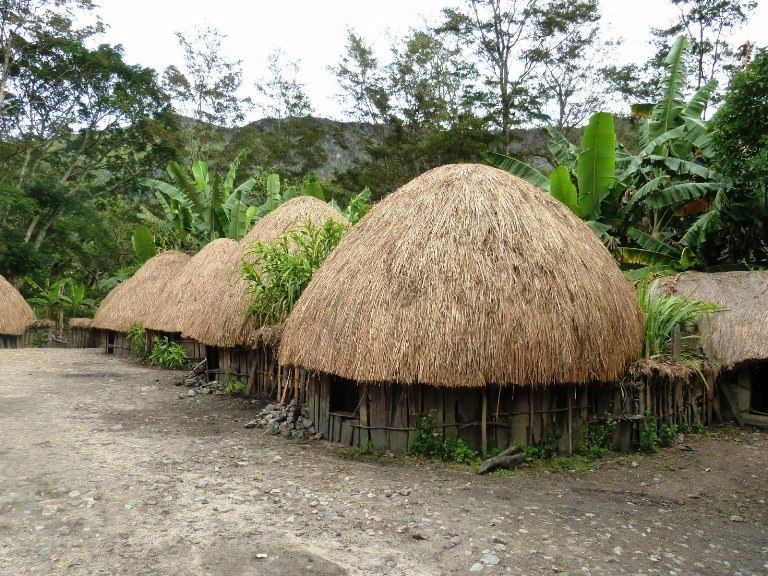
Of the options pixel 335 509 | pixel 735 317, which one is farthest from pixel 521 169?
pixel 335 509

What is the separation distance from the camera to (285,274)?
8992 millimetres

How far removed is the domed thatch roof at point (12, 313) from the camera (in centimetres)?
1789

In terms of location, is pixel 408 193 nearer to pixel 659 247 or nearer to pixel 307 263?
pixel 307 263

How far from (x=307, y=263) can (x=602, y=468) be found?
486 centimetres

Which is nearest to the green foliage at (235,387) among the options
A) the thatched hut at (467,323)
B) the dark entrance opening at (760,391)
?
the thatched hut at (467,323)

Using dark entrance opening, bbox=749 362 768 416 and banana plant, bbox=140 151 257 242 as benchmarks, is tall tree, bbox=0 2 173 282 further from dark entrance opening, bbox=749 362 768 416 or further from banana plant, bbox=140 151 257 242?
dark entrance opening, bbox=749 362 768 416

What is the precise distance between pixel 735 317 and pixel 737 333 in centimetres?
27

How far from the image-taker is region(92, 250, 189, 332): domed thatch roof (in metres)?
15.4

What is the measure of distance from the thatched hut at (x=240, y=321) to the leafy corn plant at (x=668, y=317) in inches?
198

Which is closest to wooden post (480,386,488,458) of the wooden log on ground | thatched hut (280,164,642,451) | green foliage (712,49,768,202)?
thatched hut (280,164,642,451)

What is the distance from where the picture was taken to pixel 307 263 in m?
9.18

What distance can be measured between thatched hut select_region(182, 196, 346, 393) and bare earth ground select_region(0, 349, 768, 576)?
203cm

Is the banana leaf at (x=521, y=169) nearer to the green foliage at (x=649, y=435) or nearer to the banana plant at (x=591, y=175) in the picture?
the banana plant at (x=591, y=175)

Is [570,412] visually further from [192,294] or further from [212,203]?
[212,203]
